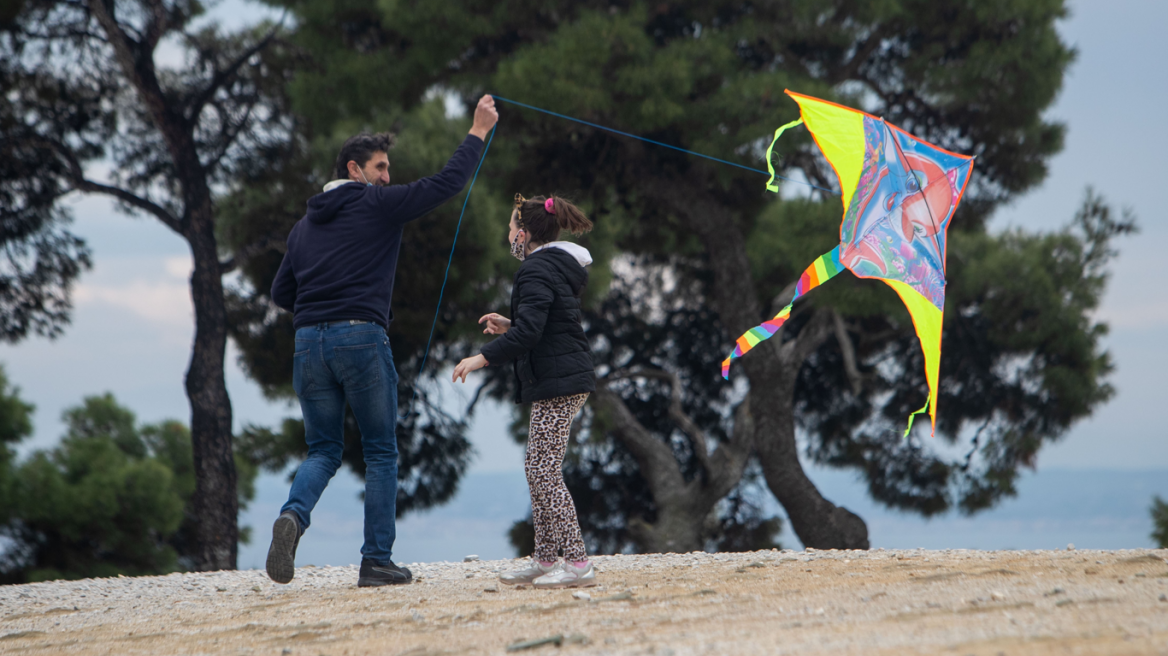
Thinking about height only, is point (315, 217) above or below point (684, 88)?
below

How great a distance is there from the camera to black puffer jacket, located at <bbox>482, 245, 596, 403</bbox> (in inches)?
132

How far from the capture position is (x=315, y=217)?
3.73 metres

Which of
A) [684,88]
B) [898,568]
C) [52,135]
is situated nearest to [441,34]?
[684,88]

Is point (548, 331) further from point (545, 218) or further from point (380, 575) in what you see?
point (380, 575)

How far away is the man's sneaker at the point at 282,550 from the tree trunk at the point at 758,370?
6.41m

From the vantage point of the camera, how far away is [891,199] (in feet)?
13.5

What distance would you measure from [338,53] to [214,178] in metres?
1.82

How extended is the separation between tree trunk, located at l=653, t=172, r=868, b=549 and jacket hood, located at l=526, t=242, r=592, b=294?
19.5 feet

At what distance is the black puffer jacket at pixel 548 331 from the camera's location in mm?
3352

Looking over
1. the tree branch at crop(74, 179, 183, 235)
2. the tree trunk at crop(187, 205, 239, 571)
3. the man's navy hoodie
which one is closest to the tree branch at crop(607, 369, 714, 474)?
the tree trunk at crop(187, 205, 239, 571)

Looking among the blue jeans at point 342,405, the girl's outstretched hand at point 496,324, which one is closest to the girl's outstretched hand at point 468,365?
the girl's outstretched hand at point 496,324

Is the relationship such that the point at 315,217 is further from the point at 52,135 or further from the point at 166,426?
the point at 166,426

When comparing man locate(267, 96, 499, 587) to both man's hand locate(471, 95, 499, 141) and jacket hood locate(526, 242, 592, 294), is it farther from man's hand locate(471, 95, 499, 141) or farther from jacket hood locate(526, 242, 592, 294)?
jacket hood locate(526, 242, 592, 294)

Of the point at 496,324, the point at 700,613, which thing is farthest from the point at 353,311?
the point at 700,613
